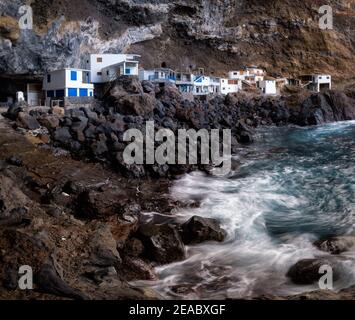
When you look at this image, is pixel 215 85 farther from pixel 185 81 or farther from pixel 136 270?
pixel 136 270

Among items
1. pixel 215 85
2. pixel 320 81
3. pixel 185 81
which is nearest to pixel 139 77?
pixel 185 81

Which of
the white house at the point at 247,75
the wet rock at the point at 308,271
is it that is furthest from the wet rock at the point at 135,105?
the white house at the point at 247,75

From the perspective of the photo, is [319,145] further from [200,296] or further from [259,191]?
[200,296]

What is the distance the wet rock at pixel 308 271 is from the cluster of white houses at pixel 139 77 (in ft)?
87.4

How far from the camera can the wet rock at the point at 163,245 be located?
11367 mm

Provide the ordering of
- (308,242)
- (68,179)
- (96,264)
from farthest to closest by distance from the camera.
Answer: (68,179) → (308,242) → (96,264)

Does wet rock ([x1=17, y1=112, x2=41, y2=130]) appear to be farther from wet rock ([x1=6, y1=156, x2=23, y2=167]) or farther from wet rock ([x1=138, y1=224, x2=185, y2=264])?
wet rock ([x1=138, y1=224, x2=185, y2=264])

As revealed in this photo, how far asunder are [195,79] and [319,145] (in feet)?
76.8

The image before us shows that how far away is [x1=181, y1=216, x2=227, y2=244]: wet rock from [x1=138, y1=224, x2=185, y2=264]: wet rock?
710mm

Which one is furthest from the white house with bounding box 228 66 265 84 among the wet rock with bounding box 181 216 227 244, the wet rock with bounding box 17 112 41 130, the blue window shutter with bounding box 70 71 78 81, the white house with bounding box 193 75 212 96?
the wet rock with bounding box 181 216 227 244

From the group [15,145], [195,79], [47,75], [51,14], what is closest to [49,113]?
[15,145]

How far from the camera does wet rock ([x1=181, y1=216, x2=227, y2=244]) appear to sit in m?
12.5

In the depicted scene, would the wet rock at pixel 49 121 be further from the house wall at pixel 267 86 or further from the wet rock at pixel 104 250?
the house wall at pixel 267 86

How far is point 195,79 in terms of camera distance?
48.6 metres
